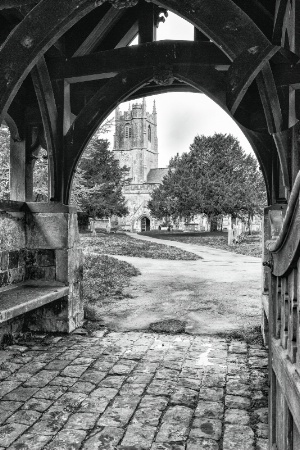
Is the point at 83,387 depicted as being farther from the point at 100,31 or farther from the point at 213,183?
the point at 213,183

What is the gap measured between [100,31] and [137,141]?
6396cm

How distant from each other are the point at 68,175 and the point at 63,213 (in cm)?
50

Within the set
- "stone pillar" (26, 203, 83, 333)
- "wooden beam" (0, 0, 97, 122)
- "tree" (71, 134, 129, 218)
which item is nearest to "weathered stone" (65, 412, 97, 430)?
"stone pillar" (26, 203, 83, 333)

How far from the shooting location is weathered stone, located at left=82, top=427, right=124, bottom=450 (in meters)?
2.49

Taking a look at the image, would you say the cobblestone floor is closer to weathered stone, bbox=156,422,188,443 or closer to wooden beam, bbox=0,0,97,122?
weathered stone, bbox=156,422,188,443

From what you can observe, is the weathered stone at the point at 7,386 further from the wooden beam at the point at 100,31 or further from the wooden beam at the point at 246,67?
the wooden beam at the point at 100,31

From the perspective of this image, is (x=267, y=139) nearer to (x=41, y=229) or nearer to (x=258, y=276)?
(x=41, y=229)

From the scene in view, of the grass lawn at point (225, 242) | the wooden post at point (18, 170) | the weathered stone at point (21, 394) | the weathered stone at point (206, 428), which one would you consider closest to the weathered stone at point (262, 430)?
the weathered stone at point (206, 428)

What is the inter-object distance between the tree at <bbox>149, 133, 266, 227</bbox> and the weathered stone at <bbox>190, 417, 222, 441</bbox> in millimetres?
A: 27416

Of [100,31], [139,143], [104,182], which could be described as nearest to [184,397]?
[100,31]

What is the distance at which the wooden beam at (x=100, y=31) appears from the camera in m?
4.94

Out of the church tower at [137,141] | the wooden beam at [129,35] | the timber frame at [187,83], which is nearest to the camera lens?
the timber frame at [187,83]

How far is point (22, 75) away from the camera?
3.35 m

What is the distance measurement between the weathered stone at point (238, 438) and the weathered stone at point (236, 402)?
0.30 m
